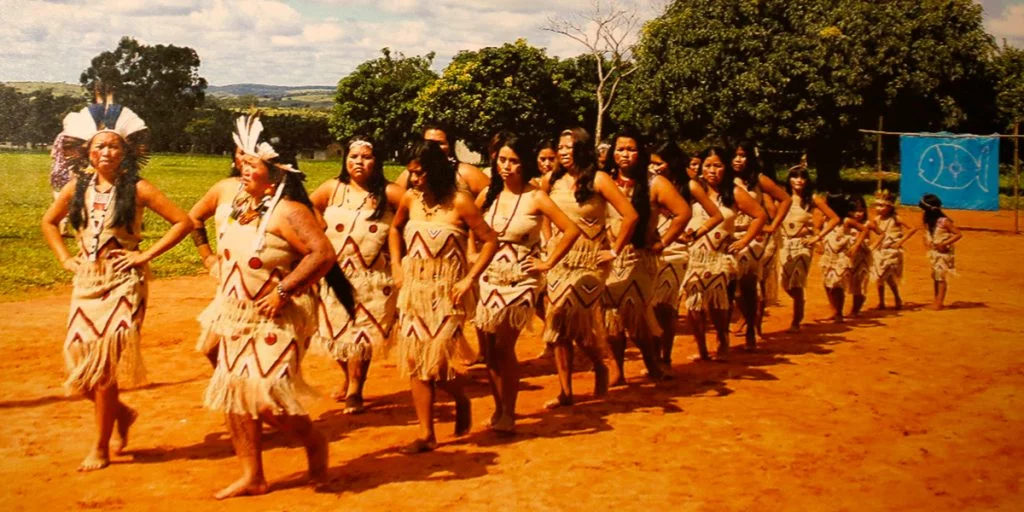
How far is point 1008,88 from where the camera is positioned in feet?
93.2

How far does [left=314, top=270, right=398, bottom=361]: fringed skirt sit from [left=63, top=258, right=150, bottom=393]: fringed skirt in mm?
1469

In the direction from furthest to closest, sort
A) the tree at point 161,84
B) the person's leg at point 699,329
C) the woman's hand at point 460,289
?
the tree at point 161,84 < the person's leg at point 699,329 < the woman's hand at point 460,289

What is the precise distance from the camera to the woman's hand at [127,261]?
5668mm

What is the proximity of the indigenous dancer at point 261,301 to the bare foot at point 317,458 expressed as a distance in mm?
127

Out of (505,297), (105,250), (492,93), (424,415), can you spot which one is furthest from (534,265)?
(492,93)

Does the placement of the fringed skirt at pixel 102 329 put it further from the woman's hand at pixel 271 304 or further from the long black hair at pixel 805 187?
the long black hair at pixel 805 187

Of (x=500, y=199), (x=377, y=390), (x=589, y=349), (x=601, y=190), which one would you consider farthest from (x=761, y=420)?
(x=377, y=390)

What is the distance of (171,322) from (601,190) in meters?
5.72

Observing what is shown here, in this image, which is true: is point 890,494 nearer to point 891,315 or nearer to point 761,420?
point 761,420

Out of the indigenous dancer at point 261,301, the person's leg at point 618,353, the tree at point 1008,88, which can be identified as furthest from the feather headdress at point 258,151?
the tree at point 1008,88

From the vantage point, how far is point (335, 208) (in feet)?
23.3

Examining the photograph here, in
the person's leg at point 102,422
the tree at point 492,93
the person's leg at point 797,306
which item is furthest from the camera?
the tree at point 492,93

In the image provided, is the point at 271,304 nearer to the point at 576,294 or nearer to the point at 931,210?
the point at 576,294

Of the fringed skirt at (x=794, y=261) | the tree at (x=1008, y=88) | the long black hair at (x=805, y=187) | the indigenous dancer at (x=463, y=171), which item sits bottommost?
the fringed skirt at (x=794, y=261)
